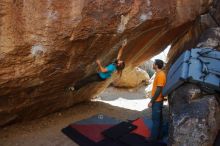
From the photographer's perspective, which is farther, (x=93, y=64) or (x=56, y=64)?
(x=93, y=64)

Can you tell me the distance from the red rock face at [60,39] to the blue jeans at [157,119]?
6.02ft

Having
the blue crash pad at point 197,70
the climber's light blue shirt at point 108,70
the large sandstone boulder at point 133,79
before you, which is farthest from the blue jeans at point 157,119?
the large sandstone boulder at point 133,79

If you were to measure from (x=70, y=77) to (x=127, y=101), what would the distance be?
21.5 ft

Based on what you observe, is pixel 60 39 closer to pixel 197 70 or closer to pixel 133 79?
pixel 197 70

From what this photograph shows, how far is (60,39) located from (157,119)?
2777mm

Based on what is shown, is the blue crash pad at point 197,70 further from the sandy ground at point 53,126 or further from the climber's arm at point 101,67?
the sandy ground at point 53,126

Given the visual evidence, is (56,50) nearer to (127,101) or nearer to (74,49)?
(74,49)

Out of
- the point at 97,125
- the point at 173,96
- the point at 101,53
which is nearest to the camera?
the point at 173,96

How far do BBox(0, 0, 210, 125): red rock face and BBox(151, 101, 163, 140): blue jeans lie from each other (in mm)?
1836

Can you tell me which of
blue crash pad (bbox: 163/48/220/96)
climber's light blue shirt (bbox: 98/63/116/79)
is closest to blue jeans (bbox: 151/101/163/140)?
blue crash pad (bbox: 163/48/220/96)

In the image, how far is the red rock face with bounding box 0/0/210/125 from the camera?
656cm

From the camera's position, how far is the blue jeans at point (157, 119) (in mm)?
7522

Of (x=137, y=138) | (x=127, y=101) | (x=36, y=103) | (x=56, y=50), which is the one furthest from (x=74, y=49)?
(x=127, y=101)

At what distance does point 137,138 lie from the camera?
26.1ft
